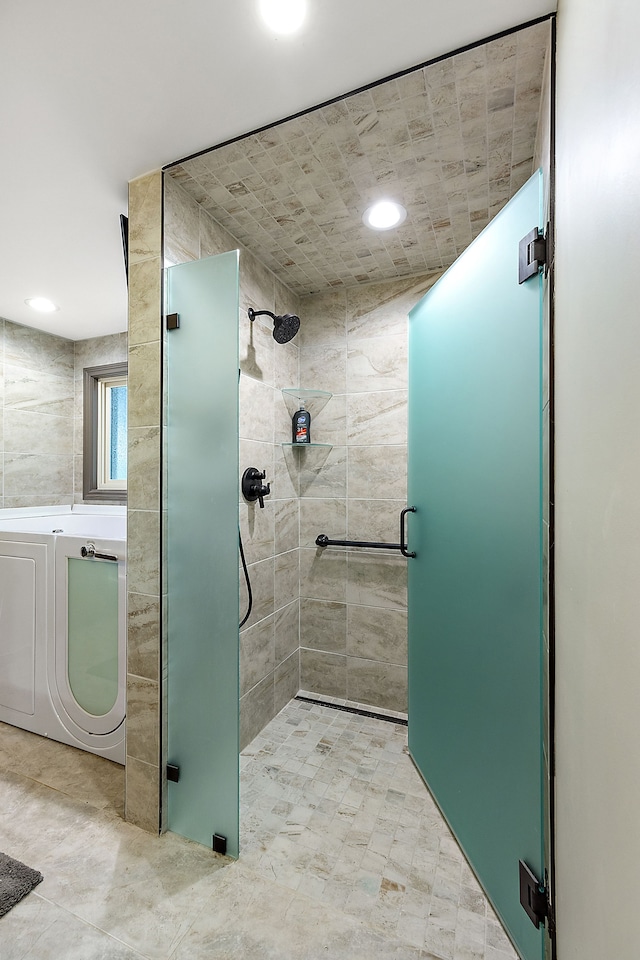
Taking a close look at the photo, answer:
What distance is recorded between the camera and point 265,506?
216 cm

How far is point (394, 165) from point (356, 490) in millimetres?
1488

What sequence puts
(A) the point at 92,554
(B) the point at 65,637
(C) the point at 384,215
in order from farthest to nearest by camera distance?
(B) the point at 65,637 < (A) the point at 92,554 < (C) the point at 384,215

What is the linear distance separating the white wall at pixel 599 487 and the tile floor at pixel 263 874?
51 cm

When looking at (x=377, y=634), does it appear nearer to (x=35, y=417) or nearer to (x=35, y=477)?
(x=35, y=477)

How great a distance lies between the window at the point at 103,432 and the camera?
3.19 m

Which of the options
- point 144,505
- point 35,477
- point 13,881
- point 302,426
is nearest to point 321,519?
point 302,426

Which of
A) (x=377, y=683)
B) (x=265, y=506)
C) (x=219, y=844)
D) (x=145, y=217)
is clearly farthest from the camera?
(x=377, y=683)

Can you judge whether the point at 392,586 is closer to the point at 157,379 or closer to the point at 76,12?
the point at 157,379

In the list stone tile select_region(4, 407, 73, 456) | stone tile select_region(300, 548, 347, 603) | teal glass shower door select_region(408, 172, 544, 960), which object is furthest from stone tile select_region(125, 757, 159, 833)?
stone tile select_region(4, 407, 73, 456)

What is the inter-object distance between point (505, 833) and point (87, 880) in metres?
1.30

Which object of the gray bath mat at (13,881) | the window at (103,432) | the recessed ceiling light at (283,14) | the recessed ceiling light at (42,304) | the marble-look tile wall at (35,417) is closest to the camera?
the recessed ceiling light at (283,14)

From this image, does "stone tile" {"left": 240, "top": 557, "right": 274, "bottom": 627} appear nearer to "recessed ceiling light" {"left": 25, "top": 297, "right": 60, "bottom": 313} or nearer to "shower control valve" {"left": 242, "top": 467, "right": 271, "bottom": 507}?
"shower control valve" {"left": 242, "top": 467, "right": 271, "bottom": 507}

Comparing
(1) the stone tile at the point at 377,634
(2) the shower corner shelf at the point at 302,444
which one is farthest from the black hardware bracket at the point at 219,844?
(2) the shower corner shelf at the point at 302,444

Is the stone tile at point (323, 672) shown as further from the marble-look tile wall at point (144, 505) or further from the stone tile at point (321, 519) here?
the marble-look tile wall at point (144, 505)
